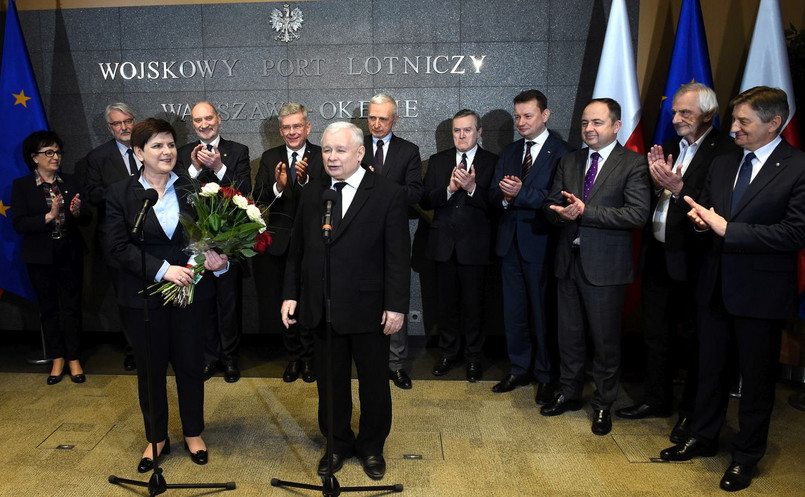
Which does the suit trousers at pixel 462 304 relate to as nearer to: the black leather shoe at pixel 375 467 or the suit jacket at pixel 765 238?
the black leather shoe at pixel 375 467

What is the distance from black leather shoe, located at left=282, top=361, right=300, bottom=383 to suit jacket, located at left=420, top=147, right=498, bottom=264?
4.38 ft

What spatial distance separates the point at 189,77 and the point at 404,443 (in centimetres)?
378

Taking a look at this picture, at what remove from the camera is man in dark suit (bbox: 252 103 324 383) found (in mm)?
4711

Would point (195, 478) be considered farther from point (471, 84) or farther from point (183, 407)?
point (471, 84)

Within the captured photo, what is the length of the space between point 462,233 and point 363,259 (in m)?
1.69

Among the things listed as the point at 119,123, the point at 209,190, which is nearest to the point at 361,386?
the point at 209,190

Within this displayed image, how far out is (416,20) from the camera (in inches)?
221

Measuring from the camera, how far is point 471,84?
5.66 m

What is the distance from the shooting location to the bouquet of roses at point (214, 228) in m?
3.21

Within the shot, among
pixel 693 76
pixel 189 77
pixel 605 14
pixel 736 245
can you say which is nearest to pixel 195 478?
pixel 736 245

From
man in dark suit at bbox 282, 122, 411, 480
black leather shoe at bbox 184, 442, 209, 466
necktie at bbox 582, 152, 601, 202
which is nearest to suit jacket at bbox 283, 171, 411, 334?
A: man in dark suit at bbox 282, 122, 411, 480

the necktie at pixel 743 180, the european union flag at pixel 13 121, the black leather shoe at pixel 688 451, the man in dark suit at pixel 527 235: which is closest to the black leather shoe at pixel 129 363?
the european union flag at pixel 13 121

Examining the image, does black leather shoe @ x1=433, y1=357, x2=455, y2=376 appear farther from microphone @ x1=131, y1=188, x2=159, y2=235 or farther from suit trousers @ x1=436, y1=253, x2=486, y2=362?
microphone @ x1=131, y1=188, x2=159, y2=235

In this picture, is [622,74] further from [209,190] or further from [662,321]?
[209,190]
